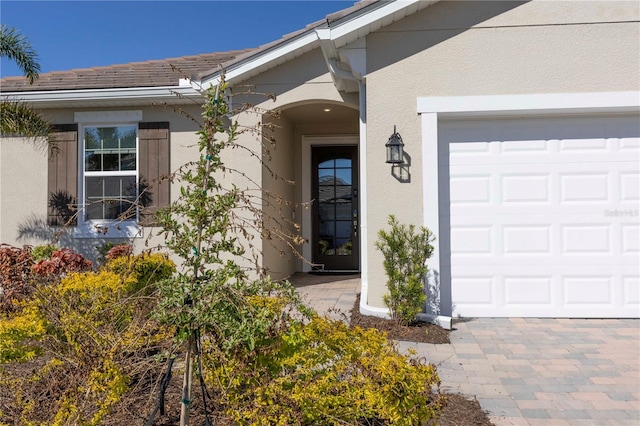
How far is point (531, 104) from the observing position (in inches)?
205

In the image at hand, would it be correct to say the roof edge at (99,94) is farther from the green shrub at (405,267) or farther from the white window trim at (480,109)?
the green shrub at (405,267)

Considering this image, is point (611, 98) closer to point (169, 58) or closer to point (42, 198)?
point (169, 58)

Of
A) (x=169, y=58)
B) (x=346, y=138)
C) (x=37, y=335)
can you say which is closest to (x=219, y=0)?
(x=169, y=58)

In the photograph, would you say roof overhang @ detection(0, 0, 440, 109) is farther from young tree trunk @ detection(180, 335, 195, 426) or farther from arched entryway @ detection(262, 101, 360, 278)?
young tree trunk @ detection(180, 335, 195, 426)

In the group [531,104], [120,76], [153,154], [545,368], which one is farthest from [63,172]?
[545,368]

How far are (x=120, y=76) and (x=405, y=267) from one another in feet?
19.7

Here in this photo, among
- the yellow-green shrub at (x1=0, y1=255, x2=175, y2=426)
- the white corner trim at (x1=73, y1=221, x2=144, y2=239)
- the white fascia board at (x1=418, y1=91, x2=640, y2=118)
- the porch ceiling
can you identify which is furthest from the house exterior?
the white corner trim at (x1=73, y1=221, x2=144, y2=239)

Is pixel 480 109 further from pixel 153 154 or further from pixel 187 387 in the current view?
pixel 153 154

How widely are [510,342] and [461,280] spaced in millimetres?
1032

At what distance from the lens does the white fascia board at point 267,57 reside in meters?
6.39

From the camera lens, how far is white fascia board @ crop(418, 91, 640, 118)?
203 inches

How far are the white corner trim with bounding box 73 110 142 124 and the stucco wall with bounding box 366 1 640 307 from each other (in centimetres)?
423

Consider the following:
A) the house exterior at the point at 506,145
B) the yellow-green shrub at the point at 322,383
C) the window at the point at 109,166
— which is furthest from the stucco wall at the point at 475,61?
the window at the point at 109,166

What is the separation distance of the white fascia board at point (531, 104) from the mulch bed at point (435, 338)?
2.59 m
